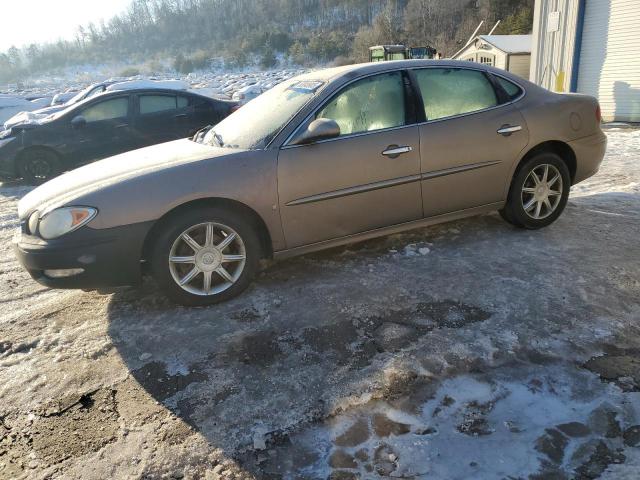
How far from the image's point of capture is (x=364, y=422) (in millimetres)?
2254

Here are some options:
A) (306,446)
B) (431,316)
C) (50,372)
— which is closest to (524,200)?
(431,316)

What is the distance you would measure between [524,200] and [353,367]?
2.66 meters

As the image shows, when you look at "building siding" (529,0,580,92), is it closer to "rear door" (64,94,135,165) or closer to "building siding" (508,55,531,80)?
"rear door" (64,94,135,165)

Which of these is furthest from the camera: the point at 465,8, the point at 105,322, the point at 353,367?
the point at 465,8

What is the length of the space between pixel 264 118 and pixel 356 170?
0.87 m

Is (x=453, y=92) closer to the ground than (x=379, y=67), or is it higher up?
closer to the ground

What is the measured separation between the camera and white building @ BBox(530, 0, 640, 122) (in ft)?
38.7

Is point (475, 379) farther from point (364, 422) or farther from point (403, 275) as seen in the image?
point (403, 275)

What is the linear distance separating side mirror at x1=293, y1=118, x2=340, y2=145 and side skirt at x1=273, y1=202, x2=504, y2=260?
77 centimetres

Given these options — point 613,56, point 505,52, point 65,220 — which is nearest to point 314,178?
point 65,220

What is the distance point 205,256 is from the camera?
11.2 ft

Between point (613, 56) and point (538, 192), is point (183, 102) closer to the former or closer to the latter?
point (538, 192)

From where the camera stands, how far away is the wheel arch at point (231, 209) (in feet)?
10.7

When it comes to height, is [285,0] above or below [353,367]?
above
